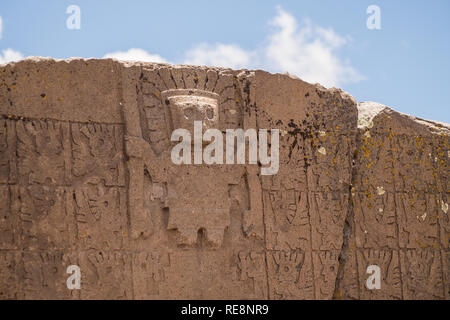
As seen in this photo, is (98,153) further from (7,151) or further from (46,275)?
(46,275)

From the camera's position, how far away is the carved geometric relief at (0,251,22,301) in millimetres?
5582

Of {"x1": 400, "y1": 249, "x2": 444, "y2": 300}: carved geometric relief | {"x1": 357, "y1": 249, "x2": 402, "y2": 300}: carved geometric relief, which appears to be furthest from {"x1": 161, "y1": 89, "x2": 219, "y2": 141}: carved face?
{"x1": 400, "y1": 249, "x2": 444, "y2": 300}: carved geometric relief

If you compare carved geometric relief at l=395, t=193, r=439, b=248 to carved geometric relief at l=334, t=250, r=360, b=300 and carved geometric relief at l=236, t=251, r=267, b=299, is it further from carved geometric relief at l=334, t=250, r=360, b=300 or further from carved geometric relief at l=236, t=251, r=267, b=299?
carved geometric relief at l=236, t=251, r=267, b=299

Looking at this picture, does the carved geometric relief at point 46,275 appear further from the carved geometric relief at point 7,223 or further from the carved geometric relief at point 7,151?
the carved geometric relief at point 7,151

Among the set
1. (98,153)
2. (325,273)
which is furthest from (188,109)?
(325,273)

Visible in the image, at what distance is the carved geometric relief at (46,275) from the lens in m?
5.65

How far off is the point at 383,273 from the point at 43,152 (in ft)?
10.7

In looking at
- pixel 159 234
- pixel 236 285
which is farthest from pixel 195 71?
pixel 236 285

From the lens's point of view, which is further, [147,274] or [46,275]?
[147,274]

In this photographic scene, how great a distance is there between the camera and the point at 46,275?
5691 millimetres

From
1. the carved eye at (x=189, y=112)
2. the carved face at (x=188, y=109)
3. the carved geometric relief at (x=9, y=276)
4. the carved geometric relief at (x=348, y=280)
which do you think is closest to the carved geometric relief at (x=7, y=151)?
the carved geometric relief at (x=9, y=276)

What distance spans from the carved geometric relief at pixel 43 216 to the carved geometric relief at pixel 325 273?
217 cm

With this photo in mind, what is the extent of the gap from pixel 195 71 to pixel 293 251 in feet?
5.83

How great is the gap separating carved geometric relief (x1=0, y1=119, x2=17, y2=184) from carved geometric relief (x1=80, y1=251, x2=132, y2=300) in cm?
84
